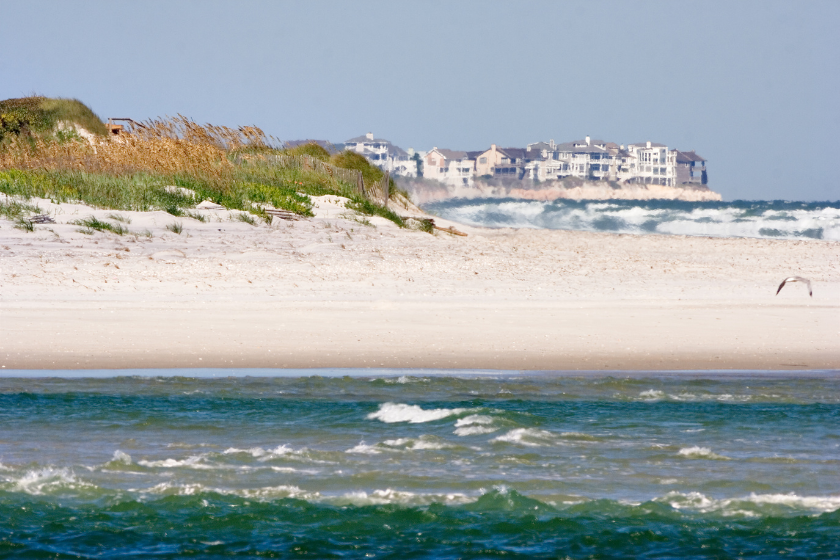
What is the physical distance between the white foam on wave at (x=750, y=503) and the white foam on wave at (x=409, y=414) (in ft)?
6.35

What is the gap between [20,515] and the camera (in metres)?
5.43

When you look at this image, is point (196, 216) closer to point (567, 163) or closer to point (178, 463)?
point (178, 463)

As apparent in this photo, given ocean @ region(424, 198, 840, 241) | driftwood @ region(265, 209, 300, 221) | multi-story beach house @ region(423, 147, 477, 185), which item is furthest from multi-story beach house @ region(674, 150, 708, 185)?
driftwood @ region(265, 209, 300, 221)

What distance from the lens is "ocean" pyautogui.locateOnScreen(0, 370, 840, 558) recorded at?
5.14 meters

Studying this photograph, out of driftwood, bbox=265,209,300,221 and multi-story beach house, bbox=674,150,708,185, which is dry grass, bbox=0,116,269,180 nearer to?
driftwood, bbox=265,209,300,221

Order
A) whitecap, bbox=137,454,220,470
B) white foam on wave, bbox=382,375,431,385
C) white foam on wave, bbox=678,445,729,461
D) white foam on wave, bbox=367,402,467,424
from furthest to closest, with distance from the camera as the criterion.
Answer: white foam on wave, bbox=382,375,431,385
white foam on wave, bbox=367,402,467,424
white foam on wave, bbox=678,445,729,461
whitecap, bbox=137,454,220,470

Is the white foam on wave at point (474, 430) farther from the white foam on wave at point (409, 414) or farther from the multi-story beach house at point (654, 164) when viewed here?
the multi-story beach house at point (654, 164)

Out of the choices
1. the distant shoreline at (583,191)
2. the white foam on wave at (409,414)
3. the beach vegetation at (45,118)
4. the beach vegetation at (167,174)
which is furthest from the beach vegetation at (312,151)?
the distant shoreline at (583,191)

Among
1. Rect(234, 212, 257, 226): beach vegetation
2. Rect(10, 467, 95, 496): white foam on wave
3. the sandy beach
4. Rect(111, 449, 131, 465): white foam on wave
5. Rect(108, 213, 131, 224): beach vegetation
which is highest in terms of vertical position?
Rect(234, 212, 257, 226): beach vegetation

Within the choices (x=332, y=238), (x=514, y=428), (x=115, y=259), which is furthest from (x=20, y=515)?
(x=332, y=238)

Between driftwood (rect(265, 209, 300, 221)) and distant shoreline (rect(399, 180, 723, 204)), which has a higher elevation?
distant shoreline (rect(399, 180, 723, 204))

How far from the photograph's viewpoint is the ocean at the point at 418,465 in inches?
Result: 202

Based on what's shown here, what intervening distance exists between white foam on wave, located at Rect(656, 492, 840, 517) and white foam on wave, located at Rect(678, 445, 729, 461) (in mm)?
Answer: 620

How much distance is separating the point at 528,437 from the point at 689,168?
158472 millimetres
